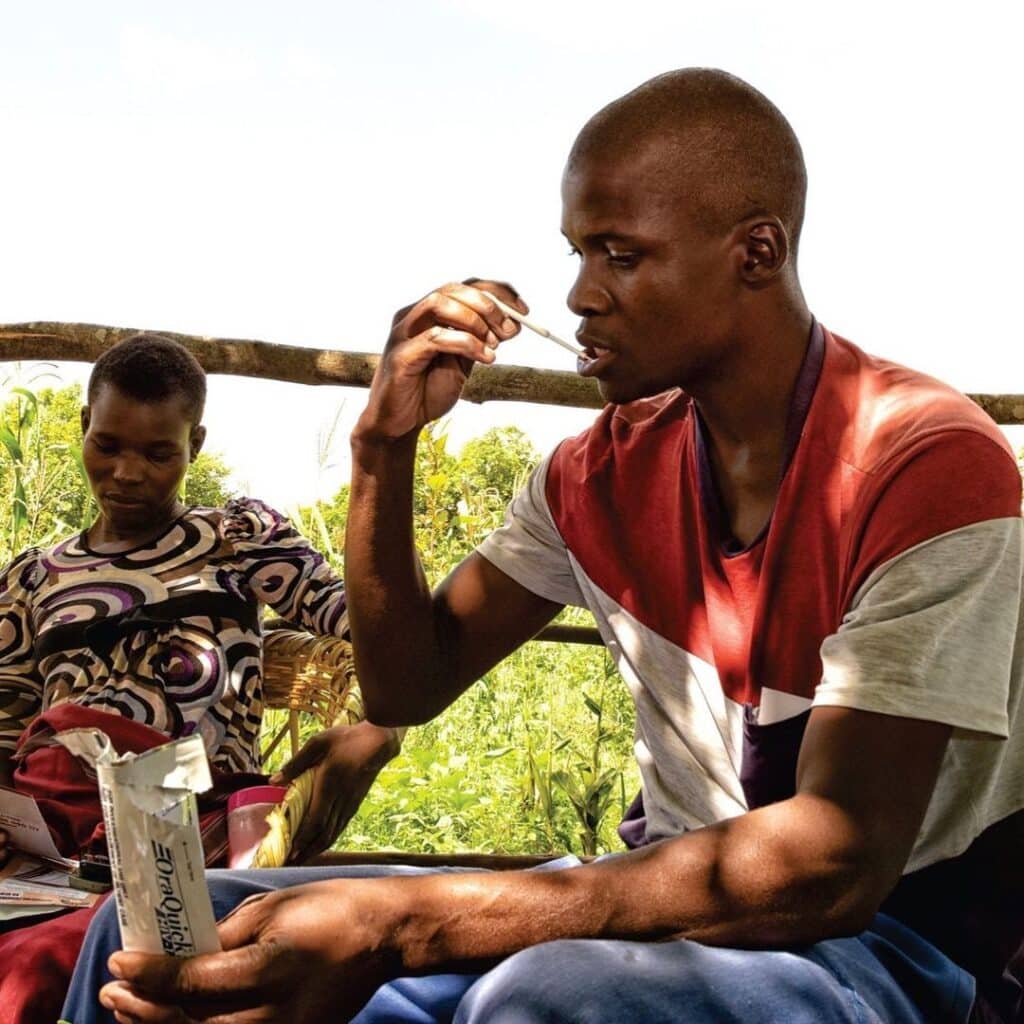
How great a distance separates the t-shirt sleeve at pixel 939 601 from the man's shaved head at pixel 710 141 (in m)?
0.47

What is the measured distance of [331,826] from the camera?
2369 mm

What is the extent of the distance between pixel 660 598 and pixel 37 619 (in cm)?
174

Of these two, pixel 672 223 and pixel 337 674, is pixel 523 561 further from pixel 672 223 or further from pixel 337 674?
pixel 337 674

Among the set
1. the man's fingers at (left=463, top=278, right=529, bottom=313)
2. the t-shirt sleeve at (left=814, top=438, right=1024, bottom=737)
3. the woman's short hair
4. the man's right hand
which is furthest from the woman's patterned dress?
the t-shirt sleeve at (left=814, top=438, right=1024, bottom=737)

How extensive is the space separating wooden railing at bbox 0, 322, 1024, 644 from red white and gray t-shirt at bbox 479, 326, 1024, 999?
1.25 meters

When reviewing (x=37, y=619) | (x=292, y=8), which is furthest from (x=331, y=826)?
(x=292, y=8)

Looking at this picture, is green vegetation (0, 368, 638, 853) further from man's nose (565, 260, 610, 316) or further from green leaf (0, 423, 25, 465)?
man's nose (565, 260, 610, 316)

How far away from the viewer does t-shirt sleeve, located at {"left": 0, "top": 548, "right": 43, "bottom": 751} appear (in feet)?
10.2

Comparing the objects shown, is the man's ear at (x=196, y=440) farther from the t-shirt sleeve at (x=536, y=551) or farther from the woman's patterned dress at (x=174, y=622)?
the t-shirt sleeve at (x=536, y=551)

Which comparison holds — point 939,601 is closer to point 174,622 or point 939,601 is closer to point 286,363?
point 174,622

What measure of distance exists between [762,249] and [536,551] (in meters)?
0.62

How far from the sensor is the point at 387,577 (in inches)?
86.3

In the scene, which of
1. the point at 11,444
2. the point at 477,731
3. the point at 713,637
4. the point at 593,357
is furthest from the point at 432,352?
the point at 477,731

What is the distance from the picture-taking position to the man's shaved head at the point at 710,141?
1.85m
